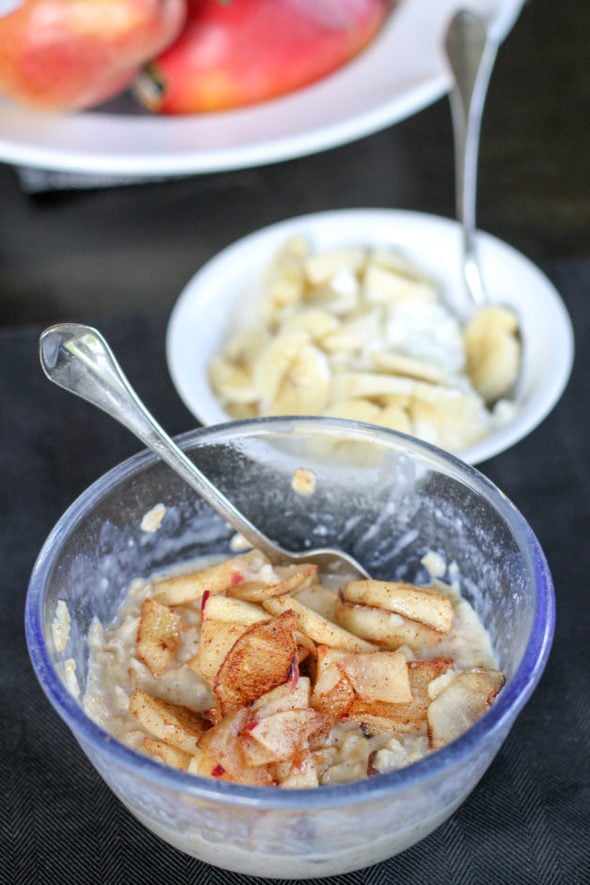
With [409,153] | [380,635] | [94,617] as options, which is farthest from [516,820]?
[409,153]

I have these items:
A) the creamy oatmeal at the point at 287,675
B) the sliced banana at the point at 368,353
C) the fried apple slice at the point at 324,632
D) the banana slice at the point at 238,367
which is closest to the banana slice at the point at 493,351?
the sliced banana at the point at 368,353

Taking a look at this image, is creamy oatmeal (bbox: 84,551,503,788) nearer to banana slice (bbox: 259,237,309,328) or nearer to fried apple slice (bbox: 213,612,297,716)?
fried apple slice (bbox: 213,612,297,716)

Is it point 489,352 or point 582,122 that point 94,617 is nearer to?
point 489,352

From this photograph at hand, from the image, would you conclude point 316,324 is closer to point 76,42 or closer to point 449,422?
point 449,422

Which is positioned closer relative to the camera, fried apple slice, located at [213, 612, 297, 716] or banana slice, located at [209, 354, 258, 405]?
fried apple slice, located at [213, 612, 297, 716]

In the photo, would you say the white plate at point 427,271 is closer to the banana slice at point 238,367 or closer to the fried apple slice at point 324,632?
the banana slice at point 238,367

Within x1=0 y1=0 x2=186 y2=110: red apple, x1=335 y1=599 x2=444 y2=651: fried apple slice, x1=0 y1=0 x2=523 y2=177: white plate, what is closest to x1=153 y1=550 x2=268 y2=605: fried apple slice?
x1=335 y1=599 x2=444 y2=651: fried apple slice
